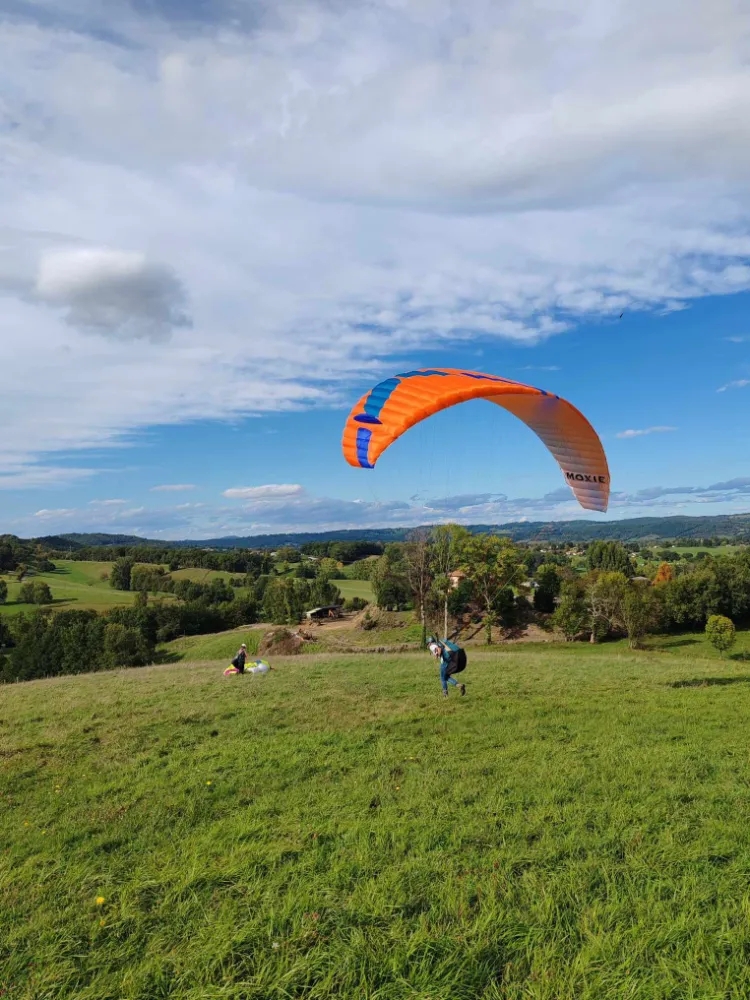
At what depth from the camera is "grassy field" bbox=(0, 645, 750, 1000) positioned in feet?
12.7

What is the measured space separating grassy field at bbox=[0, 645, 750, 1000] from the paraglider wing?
226 inches

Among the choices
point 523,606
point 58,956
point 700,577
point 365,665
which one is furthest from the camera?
point 523,606

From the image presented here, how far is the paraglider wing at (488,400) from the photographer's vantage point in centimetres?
1152

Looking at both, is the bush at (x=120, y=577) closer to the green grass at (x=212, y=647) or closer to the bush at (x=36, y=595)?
the bush at (x=36, y=595)

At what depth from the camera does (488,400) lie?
13609 millimetres

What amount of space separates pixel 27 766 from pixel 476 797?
22.0 ft

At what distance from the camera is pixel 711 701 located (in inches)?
468

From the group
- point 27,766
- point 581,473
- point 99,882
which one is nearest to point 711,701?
point 581,473

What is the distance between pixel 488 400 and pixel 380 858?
1059cm

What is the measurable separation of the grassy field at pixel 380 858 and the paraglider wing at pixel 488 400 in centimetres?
575

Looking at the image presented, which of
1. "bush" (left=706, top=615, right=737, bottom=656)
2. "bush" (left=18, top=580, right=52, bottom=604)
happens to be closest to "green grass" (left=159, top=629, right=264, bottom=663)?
"bush" (left=706, top=615, right=737, bottom=656)

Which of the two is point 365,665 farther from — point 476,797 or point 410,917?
point 410,917

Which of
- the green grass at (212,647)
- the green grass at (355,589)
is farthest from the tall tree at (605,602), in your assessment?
the green grass at (355,589)

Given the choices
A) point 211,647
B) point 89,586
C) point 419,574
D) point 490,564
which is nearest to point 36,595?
point 89,586
